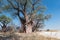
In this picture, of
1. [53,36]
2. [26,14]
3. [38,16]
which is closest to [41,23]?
[38,16]

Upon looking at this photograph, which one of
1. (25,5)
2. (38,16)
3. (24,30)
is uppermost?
(25,5)

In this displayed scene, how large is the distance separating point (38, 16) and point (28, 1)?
341 cm

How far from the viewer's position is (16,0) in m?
23.9

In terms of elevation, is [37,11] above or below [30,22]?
above

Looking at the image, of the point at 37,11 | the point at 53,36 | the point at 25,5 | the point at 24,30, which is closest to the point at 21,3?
the point at 25,5

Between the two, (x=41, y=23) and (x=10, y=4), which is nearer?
A: (x=10, y=4)

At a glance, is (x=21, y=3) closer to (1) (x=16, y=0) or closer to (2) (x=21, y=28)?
(1) (x=16, y=0)

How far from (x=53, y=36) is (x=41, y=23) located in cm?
1591

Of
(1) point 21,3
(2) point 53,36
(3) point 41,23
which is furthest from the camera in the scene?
(3) point 41,23

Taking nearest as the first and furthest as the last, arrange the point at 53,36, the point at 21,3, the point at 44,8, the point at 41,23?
the point at 53,36
the point at 21,3
the point at 44,8
the point at 41,23

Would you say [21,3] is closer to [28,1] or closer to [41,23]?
[28,1]

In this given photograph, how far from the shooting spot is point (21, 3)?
23750mm

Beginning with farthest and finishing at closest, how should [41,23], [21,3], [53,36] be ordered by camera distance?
[41,23] < [21,3] < [53,36]

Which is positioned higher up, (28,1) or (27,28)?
(28,1)
